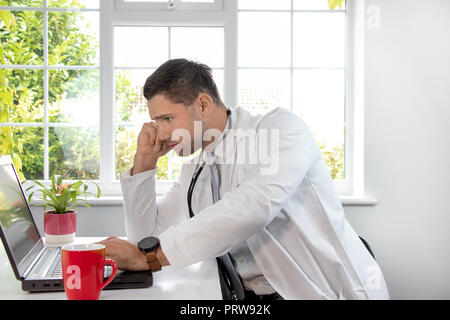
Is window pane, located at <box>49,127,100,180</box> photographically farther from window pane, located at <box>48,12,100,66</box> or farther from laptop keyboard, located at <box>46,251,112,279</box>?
laptop keyboard, located at <box>46,251,112,279</box>

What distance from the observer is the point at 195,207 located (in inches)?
60.4

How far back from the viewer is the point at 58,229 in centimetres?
150

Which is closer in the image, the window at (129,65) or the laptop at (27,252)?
the laptop at (27,252)

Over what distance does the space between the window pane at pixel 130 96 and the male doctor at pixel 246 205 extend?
0.96 meters

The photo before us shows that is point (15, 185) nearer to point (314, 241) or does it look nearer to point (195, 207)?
point (195, 207)

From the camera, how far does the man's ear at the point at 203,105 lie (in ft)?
4.73

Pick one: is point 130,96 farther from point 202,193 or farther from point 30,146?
point 202,193

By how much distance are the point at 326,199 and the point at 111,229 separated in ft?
4.43

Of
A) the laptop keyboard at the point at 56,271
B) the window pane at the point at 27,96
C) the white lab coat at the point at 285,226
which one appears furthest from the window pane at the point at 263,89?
the laptop keyboard at the point at 56,271

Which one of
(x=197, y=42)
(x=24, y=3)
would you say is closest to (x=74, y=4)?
(x=24, y=3)

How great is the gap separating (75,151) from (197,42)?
0.95 meters

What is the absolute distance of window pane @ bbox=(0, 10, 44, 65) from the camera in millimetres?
2484

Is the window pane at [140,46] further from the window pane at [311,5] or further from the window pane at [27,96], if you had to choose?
the window pane at [311,5]

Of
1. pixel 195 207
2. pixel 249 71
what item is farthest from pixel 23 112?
pixel 195 207
